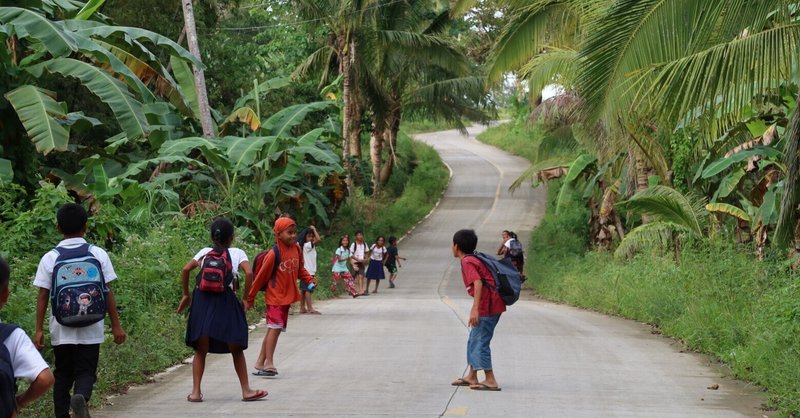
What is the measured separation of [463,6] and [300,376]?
1130cm

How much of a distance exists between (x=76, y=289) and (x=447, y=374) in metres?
4.67

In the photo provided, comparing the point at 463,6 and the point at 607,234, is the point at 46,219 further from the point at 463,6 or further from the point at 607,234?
the point at 607,234

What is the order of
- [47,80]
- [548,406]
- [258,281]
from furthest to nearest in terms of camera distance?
[47,80], [258,281], [548,406]

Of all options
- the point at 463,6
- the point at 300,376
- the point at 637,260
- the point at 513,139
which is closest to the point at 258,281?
the point at 300,376

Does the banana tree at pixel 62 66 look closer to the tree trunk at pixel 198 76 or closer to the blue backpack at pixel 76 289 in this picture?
the tree trunk at pixel 198 76

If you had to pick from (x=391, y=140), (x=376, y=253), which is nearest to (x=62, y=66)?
(x=376, y=253)

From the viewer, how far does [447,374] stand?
10.9 metres

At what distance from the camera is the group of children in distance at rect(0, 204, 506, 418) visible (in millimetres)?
7148

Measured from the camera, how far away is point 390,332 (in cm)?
1491

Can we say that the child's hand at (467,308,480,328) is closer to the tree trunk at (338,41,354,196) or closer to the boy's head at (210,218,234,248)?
the boy's head at (210,218,234,248)

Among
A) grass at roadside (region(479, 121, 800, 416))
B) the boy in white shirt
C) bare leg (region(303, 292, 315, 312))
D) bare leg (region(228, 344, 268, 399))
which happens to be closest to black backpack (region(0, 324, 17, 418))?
the boy in white shirt

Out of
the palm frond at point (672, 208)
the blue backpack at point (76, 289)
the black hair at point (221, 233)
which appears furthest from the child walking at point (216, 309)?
the palm frond at point (672, 208)

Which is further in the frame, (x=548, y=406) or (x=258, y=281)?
(x=258, y=281)

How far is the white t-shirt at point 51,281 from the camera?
7289mm
